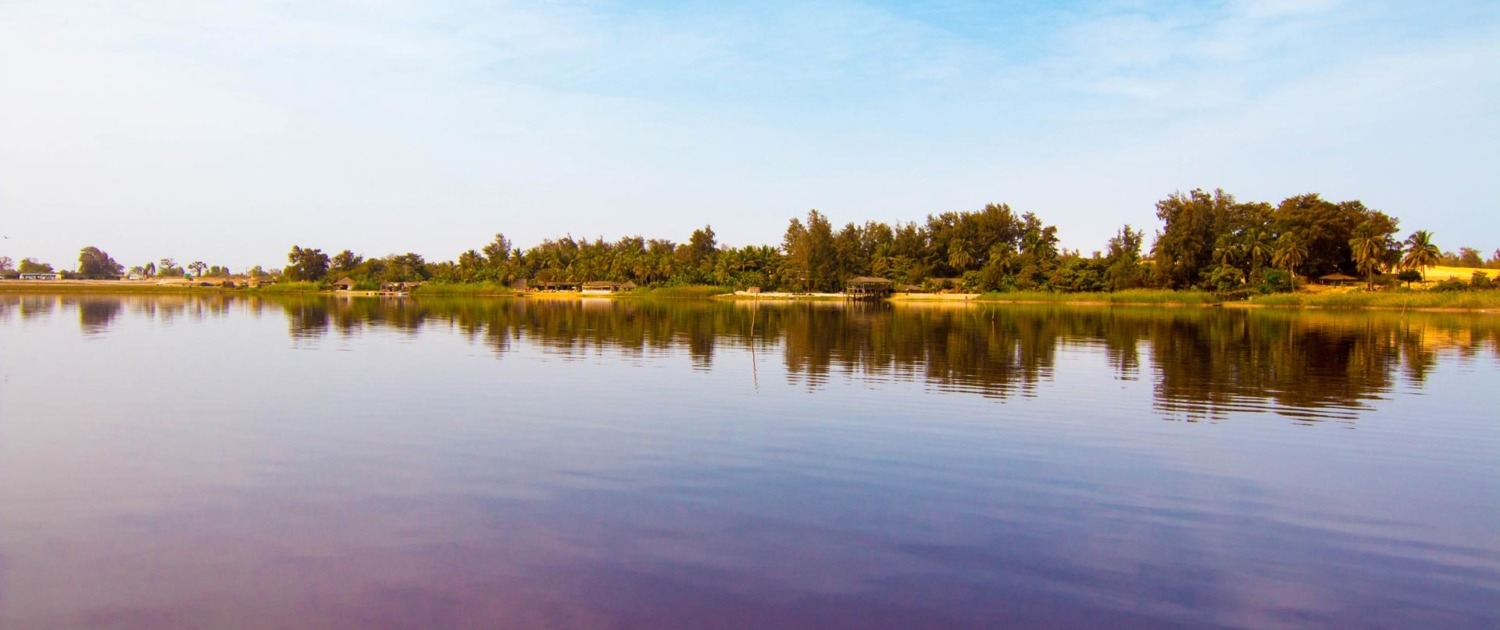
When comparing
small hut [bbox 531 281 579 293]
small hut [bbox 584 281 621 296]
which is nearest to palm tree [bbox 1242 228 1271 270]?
small hut [bbox 584 281 621 296]

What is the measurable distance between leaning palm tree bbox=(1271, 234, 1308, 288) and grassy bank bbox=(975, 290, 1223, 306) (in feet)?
23.3

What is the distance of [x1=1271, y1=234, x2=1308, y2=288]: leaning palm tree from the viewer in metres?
83.9

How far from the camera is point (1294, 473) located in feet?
38.1

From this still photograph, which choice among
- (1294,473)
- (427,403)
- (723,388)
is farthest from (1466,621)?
(427,403)

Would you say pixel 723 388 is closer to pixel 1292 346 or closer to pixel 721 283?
pixel 1292 346

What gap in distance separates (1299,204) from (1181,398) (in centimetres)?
8771

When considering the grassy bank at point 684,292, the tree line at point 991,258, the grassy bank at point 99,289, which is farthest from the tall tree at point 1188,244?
the grassy bank at point 99,289

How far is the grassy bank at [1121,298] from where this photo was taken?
85.9 meters

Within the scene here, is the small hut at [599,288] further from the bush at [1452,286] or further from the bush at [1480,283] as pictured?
the bush at [1480,283]

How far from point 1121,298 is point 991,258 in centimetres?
2154

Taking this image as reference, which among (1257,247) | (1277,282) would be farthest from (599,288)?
(1277,282)

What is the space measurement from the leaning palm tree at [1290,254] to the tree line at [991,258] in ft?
0.39

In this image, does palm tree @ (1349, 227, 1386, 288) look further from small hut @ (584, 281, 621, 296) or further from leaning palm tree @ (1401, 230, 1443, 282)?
small hut @ (584, 281, 621, 296)

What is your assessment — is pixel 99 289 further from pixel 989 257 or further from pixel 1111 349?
pixel 1111 349
